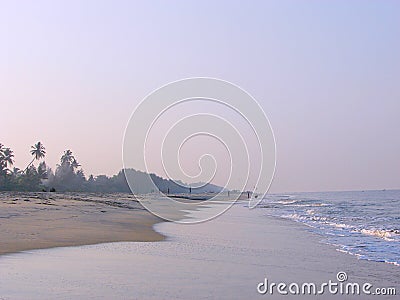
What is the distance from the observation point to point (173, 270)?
35.2ft

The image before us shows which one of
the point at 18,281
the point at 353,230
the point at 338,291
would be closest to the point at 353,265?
the point at 338,291

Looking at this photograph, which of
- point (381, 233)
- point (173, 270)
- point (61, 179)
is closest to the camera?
point (173, 270)

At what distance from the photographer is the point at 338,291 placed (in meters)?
9.35

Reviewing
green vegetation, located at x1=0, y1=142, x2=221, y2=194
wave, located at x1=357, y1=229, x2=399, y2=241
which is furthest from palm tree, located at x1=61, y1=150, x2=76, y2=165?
wave, located at x1=357, y1=229, x2=399, y2=241

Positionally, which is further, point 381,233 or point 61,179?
point 61,179

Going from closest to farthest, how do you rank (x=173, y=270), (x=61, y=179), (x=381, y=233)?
(x=173, y=270) → (x=381, y=233) → (x=61, y=179)

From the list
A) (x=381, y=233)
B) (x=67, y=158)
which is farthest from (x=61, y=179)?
(x=381, y=233)

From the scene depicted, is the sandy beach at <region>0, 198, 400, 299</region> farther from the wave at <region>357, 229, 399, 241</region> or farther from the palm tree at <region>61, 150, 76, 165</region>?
the palm tree at <region>61, 150, 76, 165</region>

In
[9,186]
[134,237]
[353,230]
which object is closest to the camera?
[134,237]

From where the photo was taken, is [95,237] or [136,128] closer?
[95,237]

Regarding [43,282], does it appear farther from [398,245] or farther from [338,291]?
[398,245]

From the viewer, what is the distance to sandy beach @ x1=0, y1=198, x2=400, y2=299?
27.9ft

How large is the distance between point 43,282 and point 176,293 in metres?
2.44

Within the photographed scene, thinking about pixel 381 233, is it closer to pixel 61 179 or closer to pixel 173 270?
pixel 173 270
